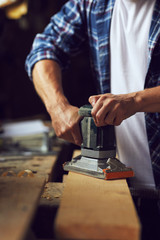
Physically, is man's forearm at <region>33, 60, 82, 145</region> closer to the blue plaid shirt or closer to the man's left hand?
the blue plaid shirt

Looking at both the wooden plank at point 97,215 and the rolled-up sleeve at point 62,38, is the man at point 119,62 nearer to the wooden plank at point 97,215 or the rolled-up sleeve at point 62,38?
the rolled-up sleeve at point 62,38

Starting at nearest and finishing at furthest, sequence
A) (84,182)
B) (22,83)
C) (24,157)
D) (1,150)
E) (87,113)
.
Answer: (84,182)
(87,113)
(24,157)
(1,150)
(22,83)

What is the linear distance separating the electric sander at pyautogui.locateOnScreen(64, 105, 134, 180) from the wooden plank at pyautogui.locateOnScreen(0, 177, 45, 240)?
0.26 metres

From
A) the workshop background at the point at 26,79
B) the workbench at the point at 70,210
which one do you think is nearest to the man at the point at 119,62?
the workbench at the point at 70,210

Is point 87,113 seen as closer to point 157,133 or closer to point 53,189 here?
point 53,189

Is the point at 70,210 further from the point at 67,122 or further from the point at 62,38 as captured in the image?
the point at 62,38

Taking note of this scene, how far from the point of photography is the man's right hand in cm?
146

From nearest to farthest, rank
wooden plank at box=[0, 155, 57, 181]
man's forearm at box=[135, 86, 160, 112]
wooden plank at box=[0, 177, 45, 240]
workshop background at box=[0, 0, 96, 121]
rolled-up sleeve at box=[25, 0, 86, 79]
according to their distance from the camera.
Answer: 1. wooden plank at box=[0, 177, 45, 240]
2. man's forearm at box=[135, 86, 160, 112]
3. wooden plank at box=[0, 155, 57, 181]
4. rolled-up sleeve at box=[25, 0, 86, 79]
5. workshop background at box=[0, 0, 96, 121]

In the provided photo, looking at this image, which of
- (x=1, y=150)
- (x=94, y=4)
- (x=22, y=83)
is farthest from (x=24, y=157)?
(x=22, y=83)

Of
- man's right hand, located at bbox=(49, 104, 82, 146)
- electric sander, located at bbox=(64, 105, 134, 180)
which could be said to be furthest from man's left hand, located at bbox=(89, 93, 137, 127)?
man's right hand, located at bbox=(49, 104, 82, 146)

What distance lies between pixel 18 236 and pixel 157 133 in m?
1.20

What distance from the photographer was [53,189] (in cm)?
122

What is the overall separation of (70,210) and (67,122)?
0.72 metres

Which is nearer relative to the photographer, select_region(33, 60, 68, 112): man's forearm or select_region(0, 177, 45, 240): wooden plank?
select_region(0, 177, 45, 240): wooden plank
